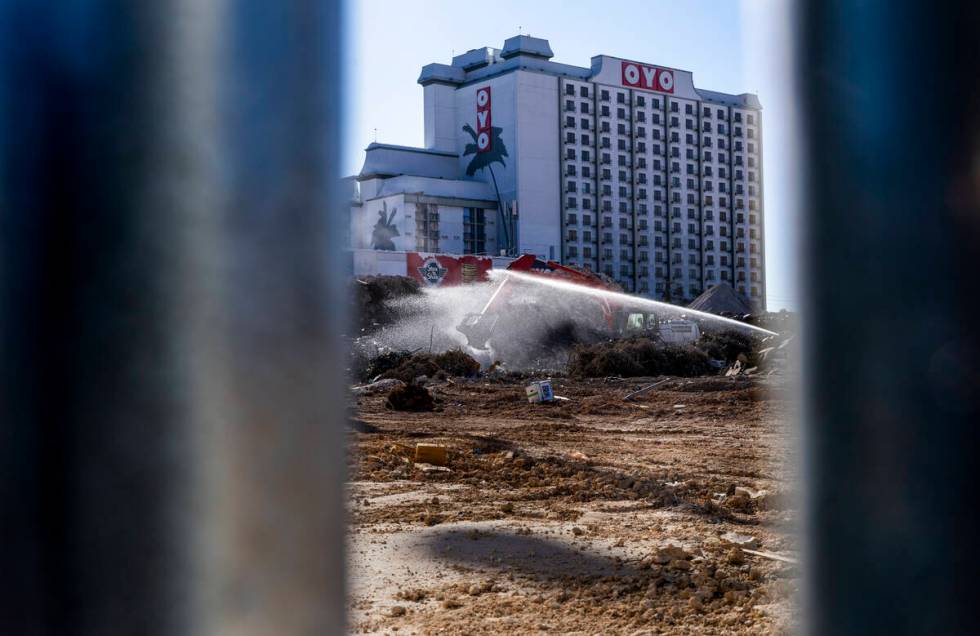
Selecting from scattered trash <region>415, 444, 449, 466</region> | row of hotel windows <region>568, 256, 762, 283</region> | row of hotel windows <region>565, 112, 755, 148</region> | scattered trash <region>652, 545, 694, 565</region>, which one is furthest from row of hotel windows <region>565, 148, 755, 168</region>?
scattered trash <region>652, 545, 694, 565</region>

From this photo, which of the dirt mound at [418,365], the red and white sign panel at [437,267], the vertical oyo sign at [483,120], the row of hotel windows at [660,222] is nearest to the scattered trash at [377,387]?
the dirt mound at [418,365]

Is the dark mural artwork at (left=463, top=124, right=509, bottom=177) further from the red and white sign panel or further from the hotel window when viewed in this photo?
the red and white sign panel

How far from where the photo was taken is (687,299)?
118 meters

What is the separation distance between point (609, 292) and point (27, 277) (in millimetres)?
45173

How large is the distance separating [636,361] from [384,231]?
6567cm

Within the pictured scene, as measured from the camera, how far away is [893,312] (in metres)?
1.02

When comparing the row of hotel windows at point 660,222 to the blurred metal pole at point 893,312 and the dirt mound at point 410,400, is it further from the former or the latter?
the blurred metal pole at point 893,312

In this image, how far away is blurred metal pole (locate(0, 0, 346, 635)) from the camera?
0.98 metres

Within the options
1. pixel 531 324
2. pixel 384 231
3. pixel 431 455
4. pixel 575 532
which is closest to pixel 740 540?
pixel 575 532

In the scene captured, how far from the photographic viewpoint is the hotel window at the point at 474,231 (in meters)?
104

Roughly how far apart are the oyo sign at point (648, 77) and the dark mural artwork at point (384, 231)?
3058cm

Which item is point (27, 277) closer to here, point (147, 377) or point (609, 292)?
point (147, 377)

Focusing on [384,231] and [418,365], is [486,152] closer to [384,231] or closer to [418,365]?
[384,231]

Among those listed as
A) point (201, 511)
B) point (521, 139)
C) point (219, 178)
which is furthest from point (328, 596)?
point (521, 139)
